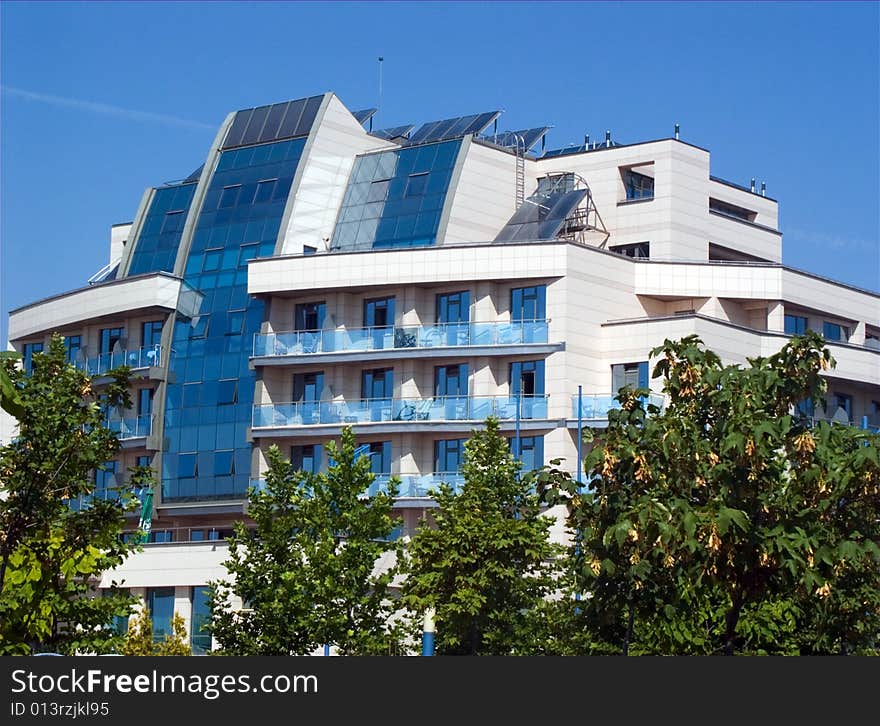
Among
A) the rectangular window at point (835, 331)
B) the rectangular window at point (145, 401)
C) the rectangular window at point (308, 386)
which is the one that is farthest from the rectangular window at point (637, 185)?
the rectangular window at point (145, 401)

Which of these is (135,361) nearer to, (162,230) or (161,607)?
(162,230)

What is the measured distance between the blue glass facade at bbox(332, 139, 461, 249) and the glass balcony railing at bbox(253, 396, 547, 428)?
23.7 ft

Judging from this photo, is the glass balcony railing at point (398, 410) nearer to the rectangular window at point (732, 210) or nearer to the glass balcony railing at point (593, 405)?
the glass balcony railing at point (593, 405)

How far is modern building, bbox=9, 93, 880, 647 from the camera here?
75.9 metres

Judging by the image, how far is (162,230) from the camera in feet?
292

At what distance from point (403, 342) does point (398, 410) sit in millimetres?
2898

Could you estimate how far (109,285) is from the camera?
3386 inches

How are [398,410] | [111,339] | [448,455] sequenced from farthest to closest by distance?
1. [111,339]
2. [398,410]
3. [448,455]

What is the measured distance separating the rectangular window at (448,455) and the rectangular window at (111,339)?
17.7m

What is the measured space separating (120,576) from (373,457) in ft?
37.6

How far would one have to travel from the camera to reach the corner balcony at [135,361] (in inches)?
3310

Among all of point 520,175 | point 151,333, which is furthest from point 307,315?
point 520,175

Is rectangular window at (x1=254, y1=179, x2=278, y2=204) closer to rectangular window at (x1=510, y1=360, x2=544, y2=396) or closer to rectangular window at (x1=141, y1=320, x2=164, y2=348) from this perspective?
rectangular window at (x1=141, y1=320, x2=164, y2=348)

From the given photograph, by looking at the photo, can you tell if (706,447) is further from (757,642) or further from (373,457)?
(373,457)
